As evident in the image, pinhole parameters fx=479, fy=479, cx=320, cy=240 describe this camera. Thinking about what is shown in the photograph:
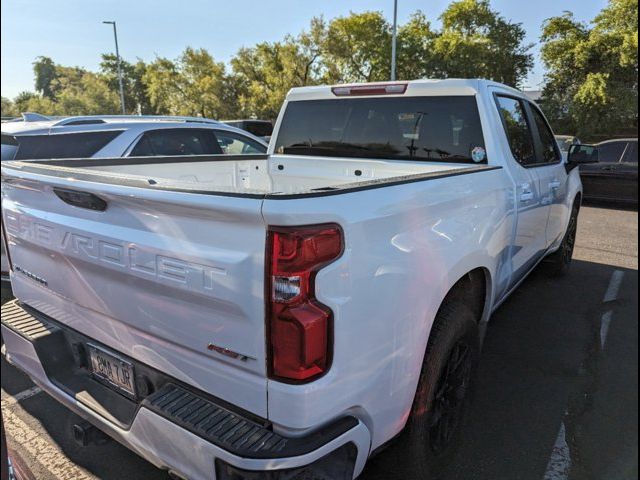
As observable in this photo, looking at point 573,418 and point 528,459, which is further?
point 573,418

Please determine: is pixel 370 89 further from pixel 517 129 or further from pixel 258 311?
pixel 258 311

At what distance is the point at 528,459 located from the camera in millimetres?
2615

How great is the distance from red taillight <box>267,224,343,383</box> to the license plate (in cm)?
81

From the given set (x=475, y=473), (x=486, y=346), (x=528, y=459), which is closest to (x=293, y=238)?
(x=475, y=473)

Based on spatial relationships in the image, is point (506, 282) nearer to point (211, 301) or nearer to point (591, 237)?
point (211, 301)

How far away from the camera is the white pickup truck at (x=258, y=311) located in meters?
1.52

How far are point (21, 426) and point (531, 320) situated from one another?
408 centimetres

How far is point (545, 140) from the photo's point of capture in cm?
434

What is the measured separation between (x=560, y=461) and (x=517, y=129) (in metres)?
2.30

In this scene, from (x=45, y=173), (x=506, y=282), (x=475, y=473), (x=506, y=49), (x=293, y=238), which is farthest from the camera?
(x=506, y=49)

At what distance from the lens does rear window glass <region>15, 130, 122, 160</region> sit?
4.70 metres

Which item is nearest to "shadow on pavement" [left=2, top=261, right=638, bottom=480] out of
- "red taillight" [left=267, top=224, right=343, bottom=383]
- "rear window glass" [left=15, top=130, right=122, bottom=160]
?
"red taillight" [left=267, top=224, right=343, bottom=383]

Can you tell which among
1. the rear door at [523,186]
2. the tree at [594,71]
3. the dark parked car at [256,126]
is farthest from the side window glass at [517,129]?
the dark parked car at [256,126]

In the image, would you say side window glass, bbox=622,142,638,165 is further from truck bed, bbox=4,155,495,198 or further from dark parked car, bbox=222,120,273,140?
dark parked car, bbox=222,120,273,140
